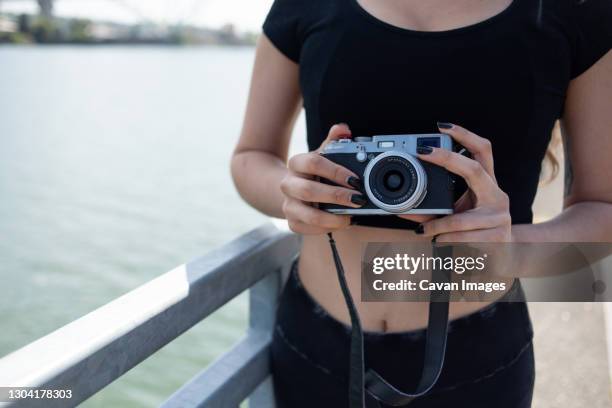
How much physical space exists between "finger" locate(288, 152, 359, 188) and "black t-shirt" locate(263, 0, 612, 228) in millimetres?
117

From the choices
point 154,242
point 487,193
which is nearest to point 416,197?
point 487,193

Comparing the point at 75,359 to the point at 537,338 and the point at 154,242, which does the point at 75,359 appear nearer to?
the point at 537,338

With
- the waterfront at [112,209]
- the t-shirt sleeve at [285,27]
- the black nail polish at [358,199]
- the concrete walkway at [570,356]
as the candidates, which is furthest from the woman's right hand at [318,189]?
the waterfront at [112,209]

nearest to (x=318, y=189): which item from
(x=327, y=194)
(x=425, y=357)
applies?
(x=327, y=194)

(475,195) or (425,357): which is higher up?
(475,195)

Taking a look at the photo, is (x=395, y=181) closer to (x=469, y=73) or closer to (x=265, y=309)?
(x=469, y=73)

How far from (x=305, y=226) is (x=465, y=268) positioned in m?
0.23

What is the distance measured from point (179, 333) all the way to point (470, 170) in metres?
0.41

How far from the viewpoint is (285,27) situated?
94 cm

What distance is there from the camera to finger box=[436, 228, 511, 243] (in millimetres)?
718

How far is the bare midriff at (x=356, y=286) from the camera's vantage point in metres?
0.87

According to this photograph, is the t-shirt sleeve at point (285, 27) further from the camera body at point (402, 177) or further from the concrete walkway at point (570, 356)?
the concrete walkway at point (570, 356)

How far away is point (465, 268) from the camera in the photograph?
2.85 feet

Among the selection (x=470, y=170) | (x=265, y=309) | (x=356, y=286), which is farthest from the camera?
(x=265, y=309)
